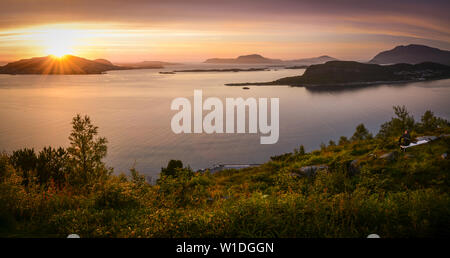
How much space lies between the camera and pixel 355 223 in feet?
15.1

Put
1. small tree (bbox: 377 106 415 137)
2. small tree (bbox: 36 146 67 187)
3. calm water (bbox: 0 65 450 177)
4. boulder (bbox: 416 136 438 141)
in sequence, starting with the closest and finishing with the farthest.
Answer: boulder (bbox: 416 136 438 141) → small tree (bbox: 36 146 67 187) → small tree (bbox: 377 106 415 137) → calm water (bbox: 0 65 450 177)

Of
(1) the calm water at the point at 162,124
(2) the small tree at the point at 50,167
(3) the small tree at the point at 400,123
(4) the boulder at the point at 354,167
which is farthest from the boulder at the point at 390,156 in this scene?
(3) the small tree at the point at 400,123

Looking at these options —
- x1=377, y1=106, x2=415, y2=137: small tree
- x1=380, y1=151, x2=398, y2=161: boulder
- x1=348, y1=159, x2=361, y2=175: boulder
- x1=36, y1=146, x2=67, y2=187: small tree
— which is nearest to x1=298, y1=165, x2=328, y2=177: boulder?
x1=348, y1=159, x2=361, y2=175: boulder

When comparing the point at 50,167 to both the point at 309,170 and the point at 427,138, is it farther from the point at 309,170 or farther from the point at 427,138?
the point at 427,138

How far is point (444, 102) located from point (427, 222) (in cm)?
11783

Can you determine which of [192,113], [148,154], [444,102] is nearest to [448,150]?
[148,154]

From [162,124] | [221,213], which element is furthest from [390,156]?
[162,124]

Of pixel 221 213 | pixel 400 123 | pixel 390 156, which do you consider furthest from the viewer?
pixel 400 123

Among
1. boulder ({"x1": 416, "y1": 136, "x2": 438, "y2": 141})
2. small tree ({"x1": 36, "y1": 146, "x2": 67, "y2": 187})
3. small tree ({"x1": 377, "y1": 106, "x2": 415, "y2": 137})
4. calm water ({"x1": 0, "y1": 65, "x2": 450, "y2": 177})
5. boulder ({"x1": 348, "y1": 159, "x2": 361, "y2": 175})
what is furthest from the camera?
calm water ({"x1": 0, "y1": 65, "x2": 450, "y2": 177})

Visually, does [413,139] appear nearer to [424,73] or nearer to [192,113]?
[192,113]

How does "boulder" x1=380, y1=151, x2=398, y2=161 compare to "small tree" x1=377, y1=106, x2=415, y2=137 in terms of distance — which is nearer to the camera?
"boulder" x1=380, y1=151, x2=398, y2=161

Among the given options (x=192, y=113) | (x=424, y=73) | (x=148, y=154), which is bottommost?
(x=148, y=154)

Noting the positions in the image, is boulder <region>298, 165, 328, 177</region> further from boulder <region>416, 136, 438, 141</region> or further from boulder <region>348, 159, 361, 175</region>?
boulder <region>416, 136, 438, 141</region>

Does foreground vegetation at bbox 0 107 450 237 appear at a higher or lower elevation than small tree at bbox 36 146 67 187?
higher
